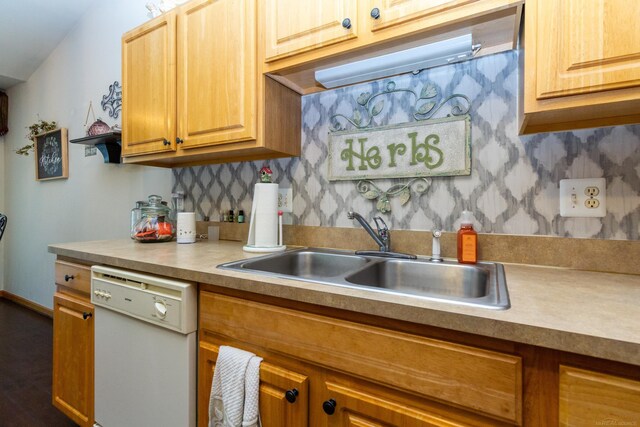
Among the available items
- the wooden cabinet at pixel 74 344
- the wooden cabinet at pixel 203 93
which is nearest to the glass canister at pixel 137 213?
the wooden cabinet at pixel 203 93

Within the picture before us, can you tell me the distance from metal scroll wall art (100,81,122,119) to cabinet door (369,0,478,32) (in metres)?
2.15

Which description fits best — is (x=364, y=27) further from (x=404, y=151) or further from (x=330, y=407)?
(x=330, y=407)

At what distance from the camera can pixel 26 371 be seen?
217 centimetres

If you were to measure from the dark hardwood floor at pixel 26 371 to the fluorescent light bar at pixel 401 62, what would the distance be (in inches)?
85.0

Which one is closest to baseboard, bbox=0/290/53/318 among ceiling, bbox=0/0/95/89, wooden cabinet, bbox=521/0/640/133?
ceiling, bbox=0/0/95/89

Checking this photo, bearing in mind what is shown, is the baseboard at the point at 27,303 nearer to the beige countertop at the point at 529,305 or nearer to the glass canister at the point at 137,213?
the glass canister at the point at 137,213

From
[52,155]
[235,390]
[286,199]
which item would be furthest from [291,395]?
[52,155]

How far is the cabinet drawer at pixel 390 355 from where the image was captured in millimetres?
626

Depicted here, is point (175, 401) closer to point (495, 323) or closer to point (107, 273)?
point (107, 273)

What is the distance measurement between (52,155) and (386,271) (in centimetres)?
340

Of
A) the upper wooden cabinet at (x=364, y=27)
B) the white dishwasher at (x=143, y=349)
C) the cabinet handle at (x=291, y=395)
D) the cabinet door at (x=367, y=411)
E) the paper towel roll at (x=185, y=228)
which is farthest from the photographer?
the paper towel roll at (x=185, y=228)

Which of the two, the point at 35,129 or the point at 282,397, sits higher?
the point at 35,129

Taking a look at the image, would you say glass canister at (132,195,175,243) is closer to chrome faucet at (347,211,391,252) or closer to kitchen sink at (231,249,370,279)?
kitchen sink at (231,249,370,279)

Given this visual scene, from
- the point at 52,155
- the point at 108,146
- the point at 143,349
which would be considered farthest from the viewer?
the point at 52,155
